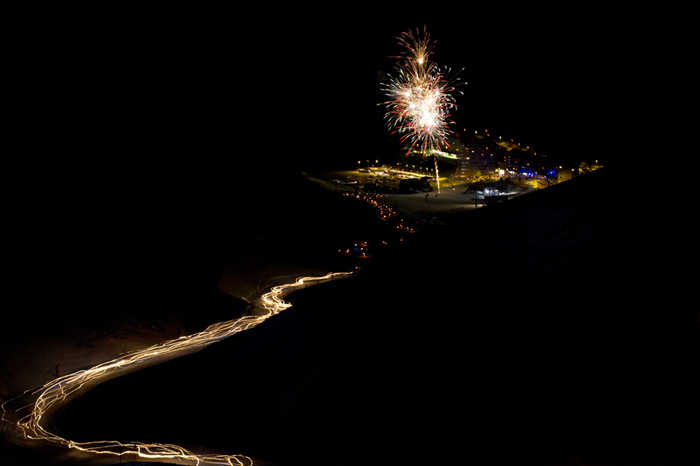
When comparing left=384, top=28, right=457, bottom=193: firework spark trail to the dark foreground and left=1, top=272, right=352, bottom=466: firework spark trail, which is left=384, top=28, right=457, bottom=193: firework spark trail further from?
the dark foreground

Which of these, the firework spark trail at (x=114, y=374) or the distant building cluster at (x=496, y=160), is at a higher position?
the distant building cluster at (x=496, y=160)

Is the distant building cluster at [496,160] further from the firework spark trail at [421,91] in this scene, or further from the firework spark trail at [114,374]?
the firework spark trail at [114,374]

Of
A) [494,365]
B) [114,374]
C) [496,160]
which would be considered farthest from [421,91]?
[494,365]

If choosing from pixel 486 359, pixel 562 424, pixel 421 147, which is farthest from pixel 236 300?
pixel 421 147

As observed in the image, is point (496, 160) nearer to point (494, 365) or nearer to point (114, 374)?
point (114, 374)

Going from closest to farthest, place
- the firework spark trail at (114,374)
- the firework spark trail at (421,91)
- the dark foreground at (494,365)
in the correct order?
1. the dark foreground at (494,365)
2. the firework spark trail at (114,374)
3. the firework spark trail at (421,91)

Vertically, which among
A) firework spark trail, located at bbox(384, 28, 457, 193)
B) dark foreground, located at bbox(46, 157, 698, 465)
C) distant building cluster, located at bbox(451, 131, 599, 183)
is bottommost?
dark foreground, located at bbox(46, 157, 698, 465)

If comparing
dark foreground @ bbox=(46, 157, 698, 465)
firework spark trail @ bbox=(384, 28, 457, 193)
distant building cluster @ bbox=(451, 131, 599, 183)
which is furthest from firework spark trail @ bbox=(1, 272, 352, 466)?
distant building cluster @ bbox=(451, 131, 599, 183)

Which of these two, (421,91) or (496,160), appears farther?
(496,160)


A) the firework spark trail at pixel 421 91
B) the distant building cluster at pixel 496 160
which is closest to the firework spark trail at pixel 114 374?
the firework spark trail at pixel 421 91
